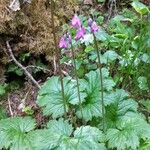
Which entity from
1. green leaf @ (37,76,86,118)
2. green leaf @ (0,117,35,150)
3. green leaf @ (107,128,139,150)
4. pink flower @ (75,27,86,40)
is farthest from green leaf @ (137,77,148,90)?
pink flower @ (75,27,86,40)

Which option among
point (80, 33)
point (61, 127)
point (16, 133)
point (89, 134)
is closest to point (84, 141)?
point (89, 134)

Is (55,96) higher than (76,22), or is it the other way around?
(76,22)

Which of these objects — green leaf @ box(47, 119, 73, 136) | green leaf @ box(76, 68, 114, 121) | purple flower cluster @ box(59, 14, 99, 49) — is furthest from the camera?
green leaf @ box(76, 68, 114, 121)

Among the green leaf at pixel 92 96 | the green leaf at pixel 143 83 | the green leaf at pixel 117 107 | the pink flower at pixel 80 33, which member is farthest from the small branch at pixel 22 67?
the pink flower at pixel 80 33

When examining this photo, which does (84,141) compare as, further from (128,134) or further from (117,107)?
(117,107)

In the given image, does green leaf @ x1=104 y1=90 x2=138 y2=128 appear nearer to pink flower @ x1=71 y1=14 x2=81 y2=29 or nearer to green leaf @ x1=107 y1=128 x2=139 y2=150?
green leaf @ x1=107 y1=128 x2=139 y2=150
